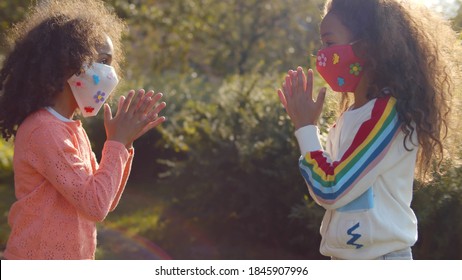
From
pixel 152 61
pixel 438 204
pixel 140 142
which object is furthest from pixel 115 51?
pixel 152 61

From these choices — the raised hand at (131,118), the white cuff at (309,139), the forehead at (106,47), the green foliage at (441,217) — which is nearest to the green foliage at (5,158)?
the green foliage at (441,217)

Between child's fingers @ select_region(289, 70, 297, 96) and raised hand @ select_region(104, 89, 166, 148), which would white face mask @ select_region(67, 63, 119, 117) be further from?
child's fingers @ select_region(289, 70, 297, 96)

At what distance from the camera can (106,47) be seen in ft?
10.2

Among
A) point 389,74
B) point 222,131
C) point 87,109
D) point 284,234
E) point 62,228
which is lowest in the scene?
point 284,234

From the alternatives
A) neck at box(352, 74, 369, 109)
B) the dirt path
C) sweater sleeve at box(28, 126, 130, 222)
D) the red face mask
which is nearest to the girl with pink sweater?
sweater sleeve at box(28, 126, 130, 222)

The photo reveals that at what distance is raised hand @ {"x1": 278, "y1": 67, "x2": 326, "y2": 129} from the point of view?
2931 mm

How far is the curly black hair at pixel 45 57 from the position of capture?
2.96 m

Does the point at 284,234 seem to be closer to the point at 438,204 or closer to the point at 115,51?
the point at 438,204

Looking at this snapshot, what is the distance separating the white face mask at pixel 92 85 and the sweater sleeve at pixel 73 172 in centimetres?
19

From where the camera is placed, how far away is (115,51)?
333 cm

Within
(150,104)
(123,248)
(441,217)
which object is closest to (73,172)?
(150,104)
